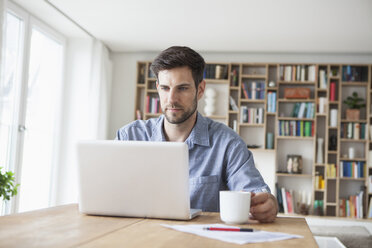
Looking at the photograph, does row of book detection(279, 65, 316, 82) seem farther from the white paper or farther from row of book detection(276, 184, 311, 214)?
the white paper

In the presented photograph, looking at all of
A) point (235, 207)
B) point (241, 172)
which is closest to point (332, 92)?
point (241, 172)

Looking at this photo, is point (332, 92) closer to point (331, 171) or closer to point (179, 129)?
point (331, 171)

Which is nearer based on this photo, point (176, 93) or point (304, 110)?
point (176, 93)

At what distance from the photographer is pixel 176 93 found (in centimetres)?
166

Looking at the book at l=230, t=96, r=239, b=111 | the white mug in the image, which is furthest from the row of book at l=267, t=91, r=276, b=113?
the white mug

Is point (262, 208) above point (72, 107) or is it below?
below

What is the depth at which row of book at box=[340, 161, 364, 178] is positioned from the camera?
573 cm

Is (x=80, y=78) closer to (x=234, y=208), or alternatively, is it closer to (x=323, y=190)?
(x=323, y=190)

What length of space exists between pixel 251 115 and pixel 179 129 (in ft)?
14.3

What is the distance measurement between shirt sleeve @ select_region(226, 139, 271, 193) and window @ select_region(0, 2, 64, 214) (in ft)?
10.1

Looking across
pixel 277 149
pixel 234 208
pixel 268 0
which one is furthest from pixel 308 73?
pixel 234 208

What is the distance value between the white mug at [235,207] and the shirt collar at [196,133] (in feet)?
1.70

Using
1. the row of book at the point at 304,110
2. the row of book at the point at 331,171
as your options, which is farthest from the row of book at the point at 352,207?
the row of book at the point at 304,110

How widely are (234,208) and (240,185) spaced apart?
385 millimetres
